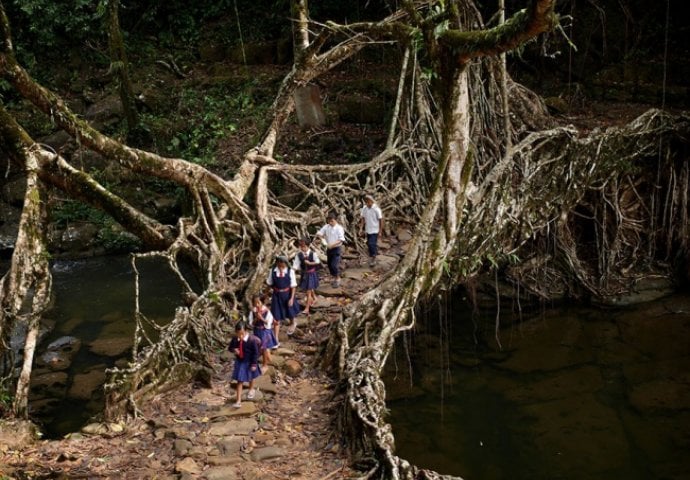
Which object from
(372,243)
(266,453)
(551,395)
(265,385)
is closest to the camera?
(266,453)

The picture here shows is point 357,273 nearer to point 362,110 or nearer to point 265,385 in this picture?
point 265,385

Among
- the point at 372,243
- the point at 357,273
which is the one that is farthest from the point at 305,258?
the point at 372,243

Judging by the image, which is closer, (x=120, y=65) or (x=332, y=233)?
(x=332, y=233)

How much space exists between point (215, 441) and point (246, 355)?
0.94 metres

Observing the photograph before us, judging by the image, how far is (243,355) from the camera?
6.91 meters

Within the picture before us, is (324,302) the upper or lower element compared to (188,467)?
upper

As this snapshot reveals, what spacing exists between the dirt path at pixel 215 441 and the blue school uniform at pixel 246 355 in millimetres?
337

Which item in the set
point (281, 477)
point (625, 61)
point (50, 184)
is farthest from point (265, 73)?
point (281, 477)

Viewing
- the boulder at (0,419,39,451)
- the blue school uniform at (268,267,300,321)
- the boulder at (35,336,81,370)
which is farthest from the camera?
the boulder at (35,336,81,370)

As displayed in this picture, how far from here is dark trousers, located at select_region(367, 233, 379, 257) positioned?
34.4ft

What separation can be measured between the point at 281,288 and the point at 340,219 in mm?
3173

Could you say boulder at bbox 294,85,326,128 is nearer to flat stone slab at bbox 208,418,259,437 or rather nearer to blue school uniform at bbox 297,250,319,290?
blue school uniform at bbox 297,250,319,290

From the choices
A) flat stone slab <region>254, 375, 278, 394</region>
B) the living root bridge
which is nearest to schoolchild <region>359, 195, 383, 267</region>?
the living root bridge

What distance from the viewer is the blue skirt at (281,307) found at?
8.33 metres
